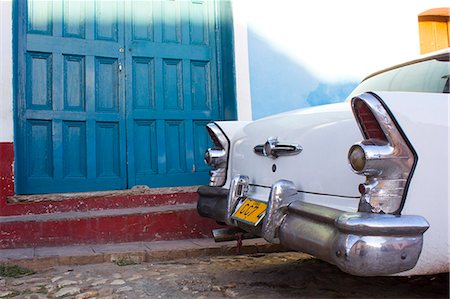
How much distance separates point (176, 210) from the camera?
13.3ft

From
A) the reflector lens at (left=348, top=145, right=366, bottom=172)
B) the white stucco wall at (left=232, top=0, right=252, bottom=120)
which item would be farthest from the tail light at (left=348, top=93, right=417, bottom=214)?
the white stucco wall at (left=232, top=0, right=252, bottom=120)

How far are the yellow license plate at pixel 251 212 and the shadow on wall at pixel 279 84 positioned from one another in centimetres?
255

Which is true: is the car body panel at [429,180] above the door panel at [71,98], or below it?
below

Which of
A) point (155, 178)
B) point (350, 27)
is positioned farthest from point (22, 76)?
point (350, 27)

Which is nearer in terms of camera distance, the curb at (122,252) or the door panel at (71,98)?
the curb at (122,252)

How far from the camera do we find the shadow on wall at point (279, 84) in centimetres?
509

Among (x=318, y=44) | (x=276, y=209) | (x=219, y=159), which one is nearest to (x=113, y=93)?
(x=219, y=159)

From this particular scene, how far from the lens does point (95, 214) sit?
3.91 m

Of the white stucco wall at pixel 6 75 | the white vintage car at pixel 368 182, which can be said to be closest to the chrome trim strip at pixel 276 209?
the white vintage car at pixel 368 182

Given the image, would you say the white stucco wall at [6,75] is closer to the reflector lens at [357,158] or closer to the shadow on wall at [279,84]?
the shadow on wall at [279,84]

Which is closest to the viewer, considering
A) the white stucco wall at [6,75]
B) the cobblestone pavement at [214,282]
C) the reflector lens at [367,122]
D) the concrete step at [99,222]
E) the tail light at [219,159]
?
the reflector lens at [367,122]

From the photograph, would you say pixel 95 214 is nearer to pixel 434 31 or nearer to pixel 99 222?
pixel 99 222

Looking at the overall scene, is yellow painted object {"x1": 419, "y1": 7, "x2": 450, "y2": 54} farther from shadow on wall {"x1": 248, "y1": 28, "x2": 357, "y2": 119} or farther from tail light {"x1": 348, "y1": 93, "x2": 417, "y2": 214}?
tail light {"x1": 348, "y1": 93, "x2": 417, "y2": 214}

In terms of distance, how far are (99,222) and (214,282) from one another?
142 centimetres
